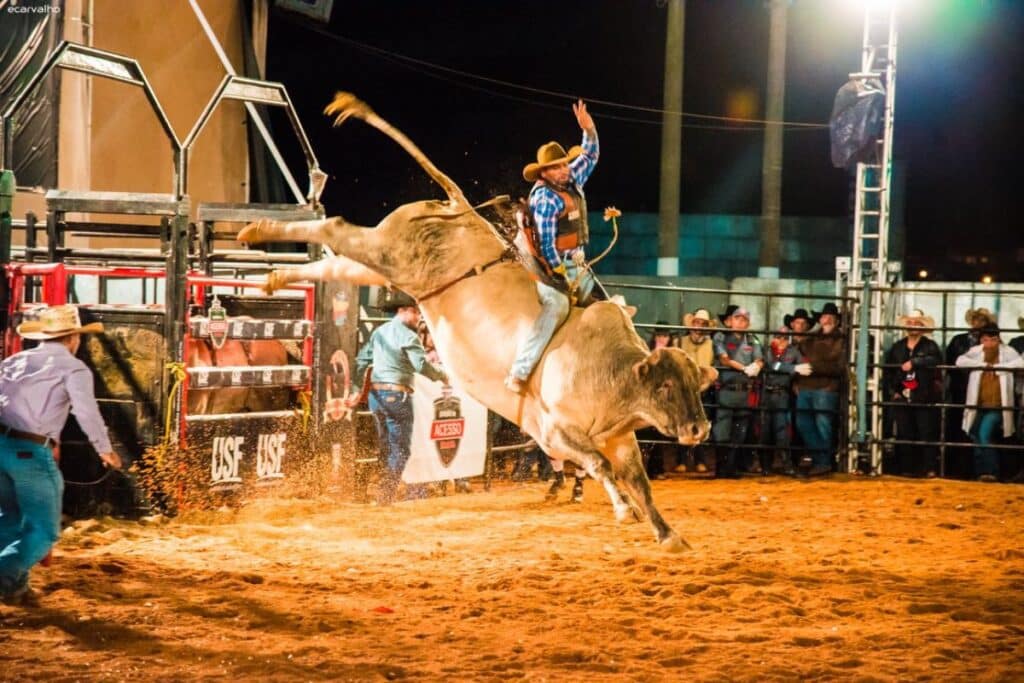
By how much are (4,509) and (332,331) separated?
13.2 ft

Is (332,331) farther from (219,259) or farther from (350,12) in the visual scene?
(350,12)

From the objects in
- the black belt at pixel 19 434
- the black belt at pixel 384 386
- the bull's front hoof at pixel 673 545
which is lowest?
the bull's front hoof at pixel 673 545

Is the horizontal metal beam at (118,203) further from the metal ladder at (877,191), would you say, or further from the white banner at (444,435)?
the metal ladder at (877,191)

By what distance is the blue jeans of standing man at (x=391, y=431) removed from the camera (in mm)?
10016

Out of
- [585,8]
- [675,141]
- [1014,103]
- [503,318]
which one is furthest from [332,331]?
[1014,103]

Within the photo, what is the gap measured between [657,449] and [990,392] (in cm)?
344

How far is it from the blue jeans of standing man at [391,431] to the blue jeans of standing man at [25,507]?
13.6 ft

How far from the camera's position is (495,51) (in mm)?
28766

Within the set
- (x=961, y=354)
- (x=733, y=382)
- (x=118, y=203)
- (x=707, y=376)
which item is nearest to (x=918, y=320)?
(x=961, y=354)

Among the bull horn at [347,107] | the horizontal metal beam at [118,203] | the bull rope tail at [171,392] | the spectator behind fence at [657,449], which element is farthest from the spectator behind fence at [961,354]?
the horizontal metal beam at [118,203]

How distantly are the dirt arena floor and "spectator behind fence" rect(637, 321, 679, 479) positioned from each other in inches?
122

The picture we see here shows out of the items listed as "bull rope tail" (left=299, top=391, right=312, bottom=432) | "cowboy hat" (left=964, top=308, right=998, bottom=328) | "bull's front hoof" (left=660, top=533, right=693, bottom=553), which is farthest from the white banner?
"cowboy hat" (left=964, top=308, right=998, bottom=328)

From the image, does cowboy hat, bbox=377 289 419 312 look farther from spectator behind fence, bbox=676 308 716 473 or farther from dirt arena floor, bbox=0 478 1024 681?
spectator behind fence, bbox=676 308 716 473

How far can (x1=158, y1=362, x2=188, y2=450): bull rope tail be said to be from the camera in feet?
27.7
